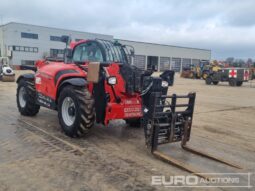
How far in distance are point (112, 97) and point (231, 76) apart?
23.6 m

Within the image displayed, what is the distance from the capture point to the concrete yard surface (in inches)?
163

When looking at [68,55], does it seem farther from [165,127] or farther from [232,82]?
[232,82]

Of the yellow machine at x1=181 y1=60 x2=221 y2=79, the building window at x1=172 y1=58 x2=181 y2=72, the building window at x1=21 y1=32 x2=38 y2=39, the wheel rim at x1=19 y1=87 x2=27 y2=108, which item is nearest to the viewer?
the wheel rim at x1=19 y1=87 x2=27 y2=108

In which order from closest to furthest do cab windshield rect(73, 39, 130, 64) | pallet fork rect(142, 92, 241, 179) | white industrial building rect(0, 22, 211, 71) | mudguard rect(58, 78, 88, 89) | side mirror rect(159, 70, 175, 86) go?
pallet fork rect(142, 92, 241, 179), mudguard rect(58, 78, 88, 89), side mirror rect(159, 70, 175, 86), cab windshield rect(73, 39, 130, 64), white industrial building rect(0, 22, 211, 71)

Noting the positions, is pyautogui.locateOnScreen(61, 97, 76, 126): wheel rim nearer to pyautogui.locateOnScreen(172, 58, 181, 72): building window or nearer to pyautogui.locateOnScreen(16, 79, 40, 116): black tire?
pyautogui.locateOnScreen(16, 79, 40, 116): black tire

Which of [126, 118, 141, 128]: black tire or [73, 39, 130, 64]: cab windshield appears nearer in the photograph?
[73, 39, 130, 64]: cab windshield

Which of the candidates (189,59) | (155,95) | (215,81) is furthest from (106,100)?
(189,59)

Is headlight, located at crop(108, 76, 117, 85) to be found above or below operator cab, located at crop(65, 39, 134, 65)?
below

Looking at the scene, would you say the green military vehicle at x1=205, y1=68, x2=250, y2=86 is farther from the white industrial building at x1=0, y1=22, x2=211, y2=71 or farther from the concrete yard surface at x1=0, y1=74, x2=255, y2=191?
the concrete yard surface at x1=0, y1=74, x2=255, y2=191

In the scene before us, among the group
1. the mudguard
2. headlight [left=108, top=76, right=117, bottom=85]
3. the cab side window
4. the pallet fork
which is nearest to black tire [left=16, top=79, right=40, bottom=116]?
the cab side window

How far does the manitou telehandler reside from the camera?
5.44 metres

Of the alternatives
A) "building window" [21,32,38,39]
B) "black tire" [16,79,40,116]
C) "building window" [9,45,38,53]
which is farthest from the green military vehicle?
"building window" [21,32,38,39]

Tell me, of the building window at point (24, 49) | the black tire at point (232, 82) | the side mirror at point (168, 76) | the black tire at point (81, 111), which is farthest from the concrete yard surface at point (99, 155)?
the building window at point (24, 49)

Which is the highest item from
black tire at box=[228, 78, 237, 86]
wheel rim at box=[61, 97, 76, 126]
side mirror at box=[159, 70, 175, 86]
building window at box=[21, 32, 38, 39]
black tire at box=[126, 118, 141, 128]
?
building window at box=[21, 32, 38, 39]
